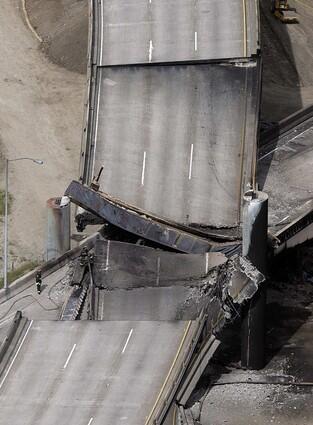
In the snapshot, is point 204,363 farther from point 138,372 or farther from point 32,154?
point 32,154

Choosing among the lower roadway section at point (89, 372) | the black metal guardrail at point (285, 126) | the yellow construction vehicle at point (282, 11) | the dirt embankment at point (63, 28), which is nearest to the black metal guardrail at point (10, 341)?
the lower roadway section at point (89, 372)

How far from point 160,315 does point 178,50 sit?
780 inches

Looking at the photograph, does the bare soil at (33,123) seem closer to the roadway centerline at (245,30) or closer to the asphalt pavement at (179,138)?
the asphalt pavement at (179,138)

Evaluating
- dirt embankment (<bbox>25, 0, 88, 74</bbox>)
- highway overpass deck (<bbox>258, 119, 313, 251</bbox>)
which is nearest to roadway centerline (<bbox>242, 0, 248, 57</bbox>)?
highway overpass deck (<bbox>258, 119, 313, 251</bbox>)

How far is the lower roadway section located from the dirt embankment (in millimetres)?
42322

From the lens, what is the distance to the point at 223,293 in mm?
59062

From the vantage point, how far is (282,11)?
103312 mm

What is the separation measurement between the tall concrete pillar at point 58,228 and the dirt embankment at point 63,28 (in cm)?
2875

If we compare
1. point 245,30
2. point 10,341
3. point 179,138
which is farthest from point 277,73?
point 10,341

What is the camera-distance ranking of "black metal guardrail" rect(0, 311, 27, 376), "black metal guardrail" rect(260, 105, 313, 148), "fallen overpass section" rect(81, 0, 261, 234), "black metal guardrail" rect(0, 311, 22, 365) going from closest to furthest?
"black metal guardrail" rect(0, 311, 27, 376) → "black metal guardrail" rect(0, 311, 22, 365) → "fallen overpass section" rect(81, 0, 261, 234) → "black metal guardrail" rect(260, 105, 313, 148)

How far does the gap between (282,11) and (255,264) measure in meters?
49.9

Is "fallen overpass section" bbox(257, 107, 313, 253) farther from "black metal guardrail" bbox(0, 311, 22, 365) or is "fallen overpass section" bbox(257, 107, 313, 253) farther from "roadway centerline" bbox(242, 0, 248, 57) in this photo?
"black metal guardrail" bbox(0, 311, 22, 365)

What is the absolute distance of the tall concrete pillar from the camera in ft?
228

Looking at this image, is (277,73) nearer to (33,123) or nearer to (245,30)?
(33,123)
